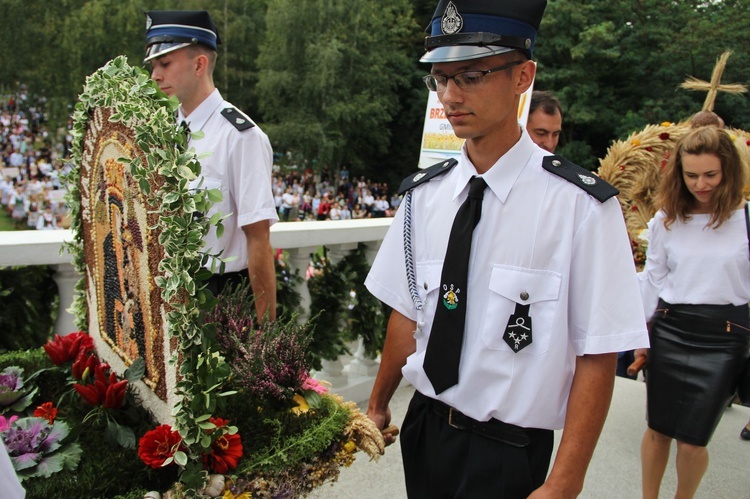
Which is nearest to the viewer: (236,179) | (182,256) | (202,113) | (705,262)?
(182,256)

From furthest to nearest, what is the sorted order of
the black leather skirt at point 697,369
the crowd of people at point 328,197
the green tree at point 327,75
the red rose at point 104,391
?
the green tree at point 327,75 < the crowd of people at point 328,197 < the black leather skirt at point 697,369 < the red rose at point 104,391

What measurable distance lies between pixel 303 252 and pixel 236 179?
1.18 meters

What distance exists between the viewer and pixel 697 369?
3.15 metres

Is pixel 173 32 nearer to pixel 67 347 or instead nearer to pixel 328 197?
pixel 67 347

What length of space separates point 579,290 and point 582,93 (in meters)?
35.8

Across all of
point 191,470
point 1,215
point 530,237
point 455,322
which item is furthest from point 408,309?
point 1,215

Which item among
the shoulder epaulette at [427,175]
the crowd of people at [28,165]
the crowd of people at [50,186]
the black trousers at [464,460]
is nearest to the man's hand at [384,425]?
the black trousers at [464,460]

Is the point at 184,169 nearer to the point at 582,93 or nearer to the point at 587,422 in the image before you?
the point at 587,422

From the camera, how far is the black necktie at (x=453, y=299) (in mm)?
1793

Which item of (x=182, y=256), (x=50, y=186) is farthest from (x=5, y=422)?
(x=50, y=186)

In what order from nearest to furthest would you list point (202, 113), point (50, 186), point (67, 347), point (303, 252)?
1. point (67, 347)
2. point (202, 113)
3. point (303, 252)
4. point (50, 186)

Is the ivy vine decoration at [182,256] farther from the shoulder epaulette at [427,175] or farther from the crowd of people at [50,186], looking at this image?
the crowd of people at [50,186]

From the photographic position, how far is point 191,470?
171cm

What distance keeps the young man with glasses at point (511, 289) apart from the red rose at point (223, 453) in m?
0.58
